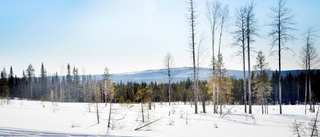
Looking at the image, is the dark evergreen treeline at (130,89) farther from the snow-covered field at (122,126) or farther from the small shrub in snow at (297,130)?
the small shrub in snow at (297,130)

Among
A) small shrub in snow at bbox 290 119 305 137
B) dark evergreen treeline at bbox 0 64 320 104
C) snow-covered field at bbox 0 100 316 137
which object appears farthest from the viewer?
dark evergreen treeline at bbox 0 64 320 104

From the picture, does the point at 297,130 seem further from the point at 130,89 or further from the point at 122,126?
the point at 130,89

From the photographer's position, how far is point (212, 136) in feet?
28.4

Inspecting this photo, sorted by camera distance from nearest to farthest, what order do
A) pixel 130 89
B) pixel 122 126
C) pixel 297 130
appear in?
pixel 297 130 → pixel 122 126 → pixel 130 89

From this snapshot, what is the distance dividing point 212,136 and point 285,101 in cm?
7479

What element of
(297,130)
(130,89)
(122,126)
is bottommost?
(130,89)

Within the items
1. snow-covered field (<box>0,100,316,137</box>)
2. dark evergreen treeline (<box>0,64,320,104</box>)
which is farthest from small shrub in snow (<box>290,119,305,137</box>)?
dark evergreen treeline (<box>0,64,320,104</box>)

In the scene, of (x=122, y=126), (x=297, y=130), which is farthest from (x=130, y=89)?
(x=297, y=130)

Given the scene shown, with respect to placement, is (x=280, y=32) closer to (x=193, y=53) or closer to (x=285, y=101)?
(x=193, y=53)

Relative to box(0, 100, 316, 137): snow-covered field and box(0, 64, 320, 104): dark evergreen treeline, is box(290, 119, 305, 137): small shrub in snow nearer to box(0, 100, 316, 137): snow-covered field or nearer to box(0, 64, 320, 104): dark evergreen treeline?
box(0, 100, 316, 137): snow-covered field

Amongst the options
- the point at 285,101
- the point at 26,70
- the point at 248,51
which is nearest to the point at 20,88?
the point at 26,70

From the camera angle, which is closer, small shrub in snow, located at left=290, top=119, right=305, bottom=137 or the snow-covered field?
small shrub in snow, located at left=290, top=119, right=305, bottom=137

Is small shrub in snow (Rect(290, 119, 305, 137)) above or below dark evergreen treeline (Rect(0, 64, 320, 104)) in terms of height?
above

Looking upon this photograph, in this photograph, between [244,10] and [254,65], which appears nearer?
[244,10]
